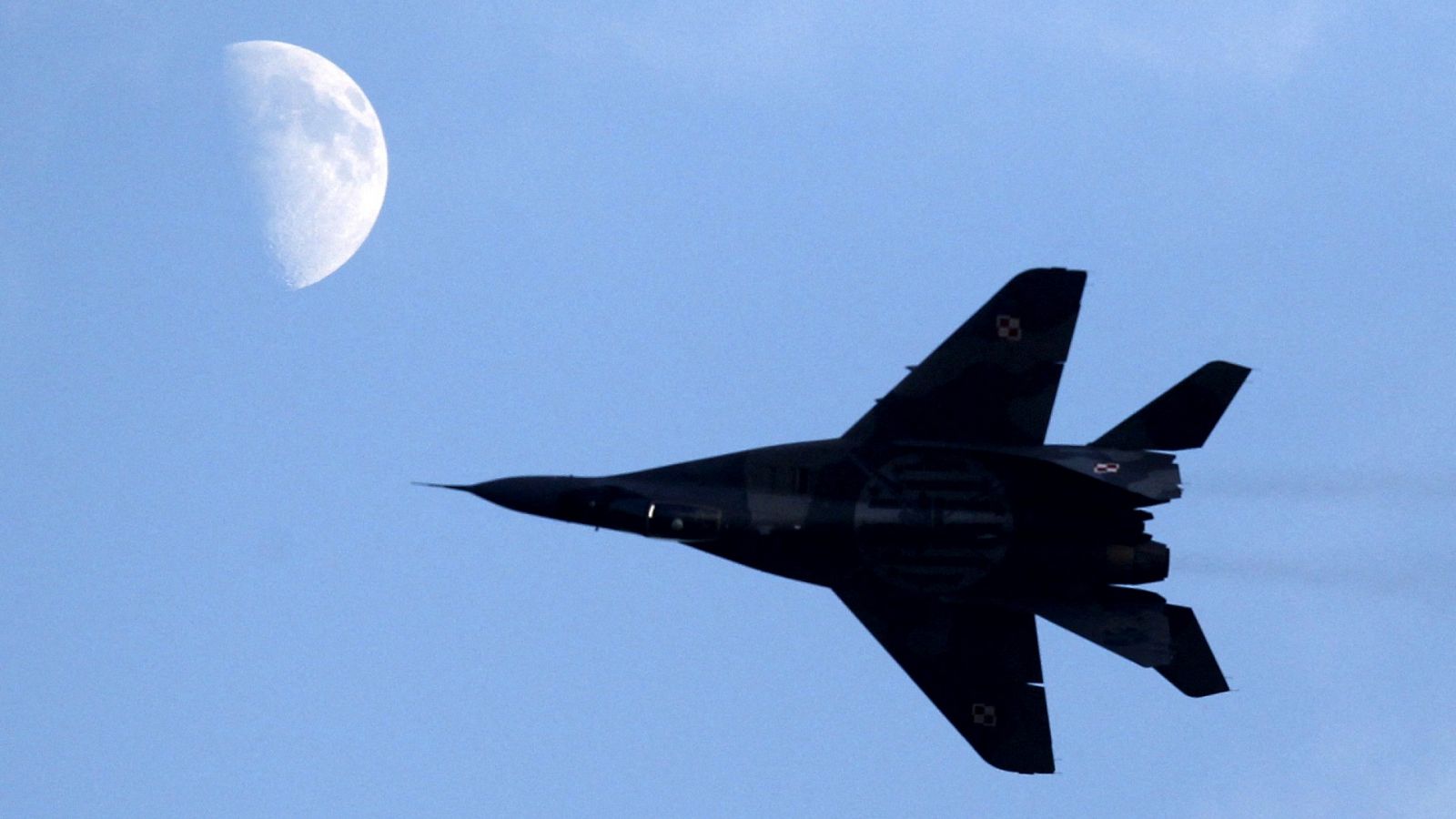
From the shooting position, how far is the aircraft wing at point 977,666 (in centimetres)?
4306

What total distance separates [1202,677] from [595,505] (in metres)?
13.5

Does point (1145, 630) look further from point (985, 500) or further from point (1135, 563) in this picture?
point (985, 500)

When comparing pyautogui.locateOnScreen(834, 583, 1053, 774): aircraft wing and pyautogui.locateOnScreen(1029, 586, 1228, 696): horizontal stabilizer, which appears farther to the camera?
pyautogui.locateOnScreen(834, 583, 1053, 774): aircraft wing

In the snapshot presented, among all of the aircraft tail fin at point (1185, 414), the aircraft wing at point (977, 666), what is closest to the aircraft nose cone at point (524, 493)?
the aircraft wing at point (977, 666)

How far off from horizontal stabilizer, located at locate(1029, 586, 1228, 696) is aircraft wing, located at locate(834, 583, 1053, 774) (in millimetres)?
1709

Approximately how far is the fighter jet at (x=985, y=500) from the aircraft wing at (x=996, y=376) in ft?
0.12

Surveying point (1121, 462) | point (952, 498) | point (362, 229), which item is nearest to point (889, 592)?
point (952, 498)

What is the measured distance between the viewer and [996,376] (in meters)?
42.4

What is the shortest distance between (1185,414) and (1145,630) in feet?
15.4

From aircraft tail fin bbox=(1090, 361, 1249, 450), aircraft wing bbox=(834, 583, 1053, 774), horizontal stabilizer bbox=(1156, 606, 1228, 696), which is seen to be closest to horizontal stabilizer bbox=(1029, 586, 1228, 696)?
horizontal stabilizer bbox=(1156, 606, 1228, 696)

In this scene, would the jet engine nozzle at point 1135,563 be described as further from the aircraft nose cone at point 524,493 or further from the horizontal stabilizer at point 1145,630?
the aircraft nose cone at point 524,493

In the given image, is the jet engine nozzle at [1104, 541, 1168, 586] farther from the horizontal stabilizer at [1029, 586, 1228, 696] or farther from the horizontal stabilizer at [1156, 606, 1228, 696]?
the horizontal stabilizer at [1156, 606, 1228, 696]

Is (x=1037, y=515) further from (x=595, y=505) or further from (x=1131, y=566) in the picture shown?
(x=595, y=505)

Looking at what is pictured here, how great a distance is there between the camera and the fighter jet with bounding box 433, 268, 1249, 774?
4078cm
